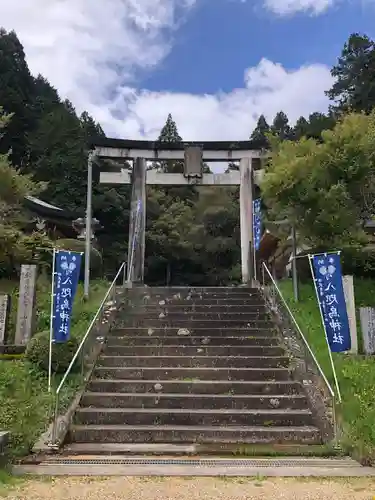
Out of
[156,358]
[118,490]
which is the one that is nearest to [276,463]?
[118,490]

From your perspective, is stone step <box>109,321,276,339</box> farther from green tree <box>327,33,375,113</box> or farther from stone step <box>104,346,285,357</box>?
green tree <box>327,33,375,113</box>

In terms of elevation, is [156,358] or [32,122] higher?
[32,122]

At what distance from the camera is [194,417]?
6.81 metres

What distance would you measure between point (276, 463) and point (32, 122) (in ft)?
105

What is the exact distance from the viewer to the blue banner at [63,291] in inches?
305

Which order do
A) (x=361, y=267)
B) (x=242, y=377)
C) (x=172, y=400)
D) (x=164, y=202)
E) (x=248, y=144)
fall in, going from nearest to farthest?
(x=172, y=400) < (x=242, y=377) < (x=361, y=267) < (x=248, y=144) < (x=164, y=202)

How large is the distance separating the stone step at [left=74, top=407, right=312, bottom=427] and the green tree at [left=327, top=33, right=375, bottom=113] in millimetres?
26503

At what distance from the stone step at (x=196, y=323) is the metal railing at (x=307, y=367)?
0.47 meters

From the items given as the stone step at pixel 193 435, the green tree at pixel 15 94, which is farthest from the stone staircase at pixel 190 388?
the green tree at pixel 15 94

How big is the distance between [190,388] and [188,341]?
1.70 m

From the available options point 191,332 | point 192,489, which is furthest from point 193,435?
point 191,332

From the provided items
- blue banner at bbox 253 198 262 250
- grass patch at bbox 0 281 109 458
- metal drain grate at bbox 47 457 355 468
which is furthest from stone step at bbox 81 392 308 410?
blue banner at bbox 253 198 262 250

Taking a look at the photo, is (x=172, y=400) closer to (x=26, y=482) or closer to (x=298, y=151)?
(x=26, y=482)

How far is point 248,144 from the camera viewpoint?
1603 cm
